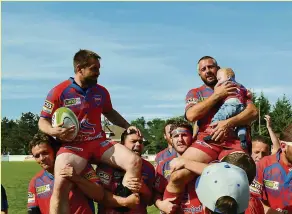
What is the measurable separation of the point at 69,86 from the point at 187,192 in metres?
1.71

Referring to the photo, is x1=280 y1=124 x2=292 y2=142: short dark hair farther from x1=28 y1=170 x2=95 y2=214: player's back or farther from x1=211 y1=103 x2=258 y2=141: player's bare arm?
x1=28 y1=170 x2=95 y2=214: player's back

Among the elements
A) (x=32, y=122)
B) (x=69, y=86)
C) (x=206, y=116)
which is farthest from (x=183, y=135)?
(x=32, y=122)

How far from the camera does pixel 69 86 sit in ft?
18.5

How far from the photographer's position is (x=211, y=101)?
5.34m

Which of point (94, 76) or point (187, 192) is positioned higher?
point (94, 76)

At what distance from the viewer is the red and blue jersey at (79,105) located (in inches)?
220

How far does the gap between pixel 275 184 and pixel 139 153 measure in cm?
152

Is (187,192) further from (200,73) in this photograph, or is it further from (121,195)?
(200,73)

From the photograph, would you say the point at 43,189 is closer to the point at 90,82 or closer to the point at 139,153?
the point at 139,153

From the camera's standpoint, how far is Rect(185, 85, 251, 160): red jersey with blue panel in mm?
5430

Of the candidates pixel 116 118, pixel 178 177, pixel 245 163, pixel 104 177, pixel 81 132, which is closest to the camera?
pixel 245 163

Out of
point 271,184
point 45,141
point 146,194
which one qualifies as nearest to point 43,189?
point 45,141

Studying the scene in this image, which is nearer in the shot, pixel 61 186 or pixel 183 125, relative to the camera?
pixel 61 186

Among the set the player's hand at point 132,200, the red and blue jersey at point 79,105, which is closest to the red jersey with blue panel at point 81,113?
the red and blue jersey at point 79,105
